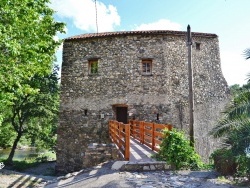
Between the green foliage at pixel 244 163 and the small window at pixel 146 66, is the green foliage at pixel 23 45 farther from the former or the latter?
the green foliage at pixel 244 163

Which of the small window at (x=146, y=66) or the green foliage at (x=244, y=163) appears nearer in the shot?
the green foliage at (x=244, y=163)

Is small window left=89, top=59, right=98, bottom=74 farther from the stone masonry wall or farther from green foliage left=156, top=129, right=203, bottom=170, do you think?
green foliage left=156, top=129, right=203, bottom=170

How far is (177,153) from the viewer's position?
7949 mm

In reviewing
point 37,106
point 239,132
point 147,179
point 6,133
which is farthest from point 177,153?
point 6,133

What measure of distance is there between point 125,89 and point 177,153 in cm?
858

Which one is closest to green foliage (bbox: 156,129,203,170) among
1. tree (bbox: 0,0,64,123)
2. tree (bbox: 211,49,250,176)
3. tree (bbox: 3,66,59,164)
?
tree (bbox: 211,49,250,176)

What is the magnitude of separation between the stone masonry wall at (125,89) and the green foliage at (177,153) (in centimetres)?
765

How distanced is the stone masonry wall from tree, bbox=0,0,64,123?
168 inches

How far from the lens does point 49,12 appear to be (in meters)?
12.9

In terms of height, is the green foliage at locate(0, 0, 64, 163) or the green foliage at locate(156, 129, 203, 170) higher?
the green foliage at locate(0, 0, 64, 163)

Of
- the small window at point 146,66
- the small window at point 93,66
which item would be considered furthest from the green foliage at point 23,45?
the small window at point 146,66

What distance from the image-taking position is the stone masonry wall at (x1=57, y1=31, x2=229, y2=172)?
52.6 feet

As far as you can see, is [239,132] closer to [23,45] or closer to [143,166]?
[143,166]

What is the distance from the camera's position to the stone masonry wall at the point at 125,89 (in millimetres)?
16047
